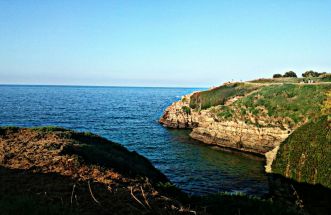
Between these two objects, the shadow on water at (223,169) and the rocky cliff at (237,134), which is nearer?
the shadow on water at (223,169)

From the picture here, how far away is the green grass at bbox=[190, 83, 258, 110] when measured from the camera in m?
55.4

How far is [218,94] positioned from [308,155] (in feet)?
112

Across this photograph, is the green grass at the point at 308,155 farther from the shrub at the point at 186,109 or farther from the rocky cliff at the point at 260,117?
the shrub at the point at 186,109

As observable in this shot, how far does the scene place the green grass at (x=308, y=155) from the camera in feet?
75.8

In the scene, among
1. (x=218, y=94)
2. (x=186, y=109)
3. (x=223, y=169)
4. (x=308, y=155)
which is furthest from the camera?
(x=186, y=109)

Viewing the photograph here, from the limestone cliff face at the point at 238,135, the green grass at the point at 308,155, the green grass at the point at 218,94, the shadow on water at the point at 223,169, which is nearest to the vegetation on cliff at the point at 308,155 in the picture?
the green grass at the point at 308,155

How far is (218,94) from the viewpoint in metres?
58.2

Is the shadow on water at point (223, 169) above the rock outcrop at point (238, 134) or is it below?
below

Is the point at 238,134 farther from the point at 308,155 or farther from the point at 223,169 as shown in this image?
the point at 308,155

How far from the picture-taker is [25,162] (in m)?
15.3

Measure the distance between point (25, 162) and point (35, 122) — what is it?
44.8 metres

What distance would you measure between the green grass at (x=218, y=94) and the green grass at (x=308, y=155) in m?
26.2

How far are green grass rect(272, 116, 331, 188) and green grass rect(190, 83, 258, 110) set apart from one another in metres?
26.2

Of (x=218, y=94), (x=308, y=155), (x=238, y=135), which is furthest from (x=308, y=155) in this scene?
(x=218, y=94)
